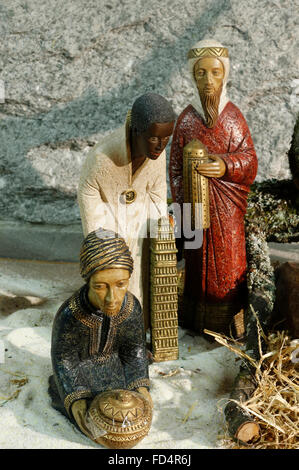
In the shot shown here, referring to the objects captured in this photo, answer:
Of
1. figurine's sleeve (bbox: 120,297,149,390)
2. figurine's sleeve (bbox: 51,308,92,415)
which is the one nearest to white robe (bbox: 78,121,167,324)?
figurine's sleeve (bbox: 120,297,149,390)

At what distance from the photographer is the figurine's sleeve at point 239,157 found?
3.25m

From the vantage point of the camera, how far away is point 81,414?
2.39m

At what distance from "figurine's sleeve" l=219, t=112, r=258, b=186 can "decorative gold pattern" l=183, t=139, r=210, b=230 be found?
0.42 feet

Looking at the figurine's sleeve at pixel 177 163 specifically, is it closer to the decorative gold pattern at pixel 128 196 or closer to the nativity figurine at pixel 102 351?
the decorative gold pattern at pixel 128 196

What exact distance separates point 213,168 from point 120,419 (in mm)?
1536

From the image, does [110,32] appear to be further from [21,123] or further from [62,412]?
[62,412]

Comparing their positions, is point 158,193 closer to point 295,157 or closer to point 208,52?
point 208,52

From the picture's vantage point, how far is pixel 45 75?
479cm

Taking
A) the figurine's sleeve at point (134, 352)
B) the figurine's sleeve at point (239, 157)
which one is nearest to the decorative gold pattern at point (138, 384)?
the figurine's sleeve at point (134, 352)

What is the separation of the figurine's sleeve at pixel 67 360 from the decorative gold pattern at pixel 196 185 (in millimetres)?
1145

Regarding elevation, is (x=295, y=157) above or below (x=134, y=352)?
above

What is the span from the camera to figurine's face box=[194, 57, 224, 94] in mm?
3168

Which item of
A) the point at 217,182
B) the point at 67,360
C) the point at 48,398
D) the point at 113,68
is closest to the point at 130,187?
the point at 217,182

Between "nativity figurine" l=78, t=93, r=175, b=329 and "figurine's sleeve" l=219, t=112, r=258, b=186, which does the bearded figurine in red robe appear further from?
"nativity figurine" l=78, t=93, r=175, b=329
